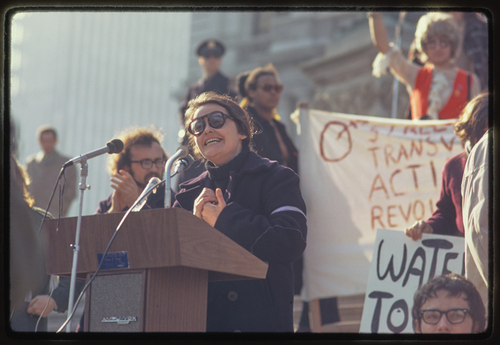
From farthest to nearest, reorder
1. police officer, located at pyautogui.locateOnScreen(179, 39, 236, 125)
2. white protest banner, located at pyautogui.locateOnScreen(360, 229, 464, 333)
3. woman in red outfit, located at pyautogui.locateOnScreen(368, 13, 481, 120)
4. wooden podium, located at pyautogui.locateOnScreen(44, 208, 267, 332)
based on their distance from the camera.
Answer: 1. police officer, located at pyautogui.locateOnScreen(179, 39, 236, 125)
2. woman in red outfit, located at pyautogui.locateOnScreen(368, 13, 481, 120)
3. white protest banner, located at pyautogui.locateOnScreen(360, 229, 464, 333)
4. wooden podium, located at pyautogui.locateOnScreen(44, 208, 267, 332)

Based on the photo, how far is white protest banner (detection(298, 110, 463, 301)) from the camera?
5562 mm

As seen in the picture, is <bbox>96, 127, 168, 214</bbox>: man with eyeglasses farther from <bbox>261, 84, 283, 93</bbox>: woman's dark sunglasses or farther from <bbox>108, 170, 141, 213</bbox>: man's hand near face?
<bbox>261, 84, 283, 93</bbox>: woman's dark sunglasses

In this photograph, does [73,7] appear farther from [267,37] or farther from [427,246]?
[267,37]

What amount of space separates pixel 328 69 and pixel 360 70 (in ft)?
2.95

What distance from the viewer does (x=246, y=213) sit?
3143mm

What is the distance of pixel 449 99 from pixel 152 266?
3.63m

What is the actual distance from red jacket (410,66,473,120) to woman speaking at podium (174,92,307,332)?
258 centimetres

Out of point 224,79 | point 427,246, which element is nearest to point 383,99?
point 224,79

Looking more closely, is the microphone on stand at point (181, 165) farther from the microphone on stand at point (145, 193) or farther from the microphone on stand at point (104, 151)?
the microphone on stand at point (104, 151)

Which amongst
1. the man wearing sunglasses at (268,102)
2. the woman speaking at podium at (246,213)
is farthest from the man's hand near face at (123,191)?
the man wearing sunglasses at (268,102)

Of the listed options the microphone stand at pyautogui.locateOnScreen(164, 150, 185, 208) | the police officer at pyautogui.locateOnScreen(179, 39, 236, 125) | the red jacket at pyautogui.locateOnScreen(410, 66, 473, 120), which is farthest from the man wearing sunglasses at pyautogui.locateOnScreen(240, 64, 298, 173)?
the microphone stand at pyautogui.locateOnScreen(164, 150, 185, 208)

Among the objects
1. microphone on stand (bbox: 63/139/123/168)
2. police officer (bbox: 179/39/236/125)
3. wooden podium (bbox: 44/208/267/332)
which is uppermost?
police officer (bbox: 179/39/236/125)

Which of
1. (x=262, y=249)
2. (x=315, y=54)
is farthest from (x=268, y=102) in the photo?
(x=315, y=54)

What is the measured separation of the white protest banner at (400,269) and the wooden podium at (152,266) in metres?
1.51
